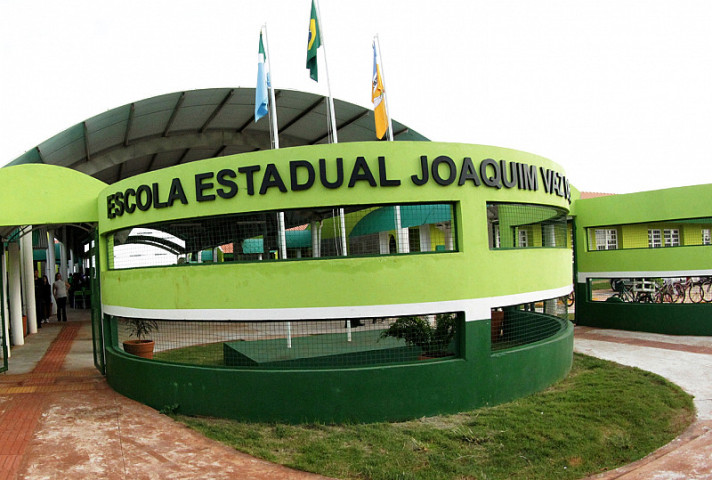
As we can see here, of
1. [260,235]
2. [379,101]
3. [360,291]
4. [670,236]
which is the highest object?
[379,101]

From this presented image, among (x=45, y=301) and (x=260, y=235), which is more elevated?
(x=260, y=235)

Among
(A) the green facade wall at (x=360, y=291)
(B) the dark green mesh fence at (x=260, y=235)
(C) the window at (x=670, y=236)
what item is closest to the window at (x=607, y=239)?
(C) the window at (x=670, y=236)

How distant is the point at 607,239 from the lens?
23719 millimetres

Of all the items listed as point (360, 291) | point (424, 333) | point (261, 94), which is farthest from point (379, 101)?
point (360, 291)

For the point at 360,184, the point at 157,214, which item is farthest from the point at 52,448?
the point at 360,184

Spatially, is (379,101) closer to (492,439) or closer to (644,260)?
(644,260)

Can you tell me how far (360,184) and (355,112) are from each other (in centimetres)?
891

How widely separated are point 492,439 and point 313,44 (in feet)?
32.4

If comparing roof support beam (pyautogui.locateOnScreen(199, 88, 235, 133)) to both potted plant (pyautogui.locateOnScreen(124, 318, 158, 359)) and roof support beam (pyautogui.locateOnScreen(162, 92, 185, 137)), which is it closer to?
roof support beam (pyautogui.locateOnScreen(162, 92, 185, 137))

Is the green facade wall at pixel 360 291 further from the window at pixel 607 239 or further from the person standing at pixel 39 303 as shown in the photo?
the window at pixel 607 239

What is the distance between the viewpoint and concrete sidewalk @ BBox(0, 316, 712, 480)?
5750 millimetres

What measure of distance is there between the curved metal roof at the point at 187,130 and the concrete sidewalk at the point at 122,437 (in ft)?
20.5

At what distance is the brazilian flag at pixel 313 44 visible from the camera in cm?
1269

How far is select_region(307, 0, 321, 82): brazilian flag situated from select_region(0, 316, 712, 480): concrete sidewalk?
8.22 metres
